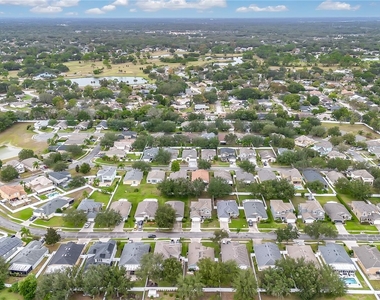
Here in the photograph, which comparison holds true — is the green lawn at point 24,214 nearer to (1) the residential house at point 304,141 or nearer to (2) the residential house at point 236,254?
(2) the residential house at point 236,254

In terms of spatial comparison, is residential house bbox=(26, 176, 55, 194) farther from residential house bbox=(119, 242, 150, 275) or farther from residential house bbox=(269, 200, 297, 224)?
residential house bbox=(269, 200, 297, 224)

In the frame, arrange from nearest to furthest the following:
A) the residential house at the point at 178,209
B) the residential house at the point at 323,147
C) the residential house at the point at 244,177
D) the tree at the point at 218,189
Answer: the residential house at the point at 178,209 < the tree at the point at 218,189 < the residential house at the point at 244,177 < the residential house at the point at 323,147

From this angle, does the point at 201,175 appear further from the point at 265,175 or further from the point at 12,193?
the point at 12,193

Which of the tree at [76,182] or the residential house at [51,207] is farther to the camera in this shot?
the tree at [76,182]

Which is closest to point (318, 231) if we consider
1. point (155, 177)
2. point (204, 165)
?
point (204, 165)

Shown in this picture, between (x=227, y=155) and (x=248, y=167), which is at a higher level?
(x=248, y=167)

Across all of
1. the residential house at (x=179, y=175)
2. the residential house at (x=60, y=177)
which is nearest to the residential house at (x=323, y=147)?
the residential house at (x=179, y=175)

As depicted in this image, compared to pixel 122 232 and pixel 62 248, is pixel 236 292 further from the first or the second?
pixel 62 248
